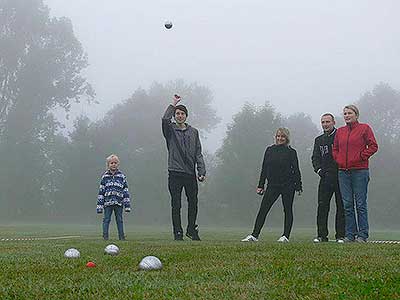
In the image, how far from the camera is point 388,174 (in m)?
39.0

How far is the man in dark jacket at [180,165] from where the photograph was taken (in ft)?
29.0

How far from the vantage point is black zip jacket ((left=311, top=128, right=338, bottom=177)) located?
8.80 meters

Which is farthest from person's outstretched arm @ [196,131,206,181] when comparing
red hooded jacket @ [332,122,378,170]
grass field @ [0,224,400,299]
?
grass field @ [0,224,400,299]

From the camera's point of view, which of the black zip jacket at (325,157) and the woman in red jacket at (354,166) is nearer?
the woman in red jacket at (354,166)

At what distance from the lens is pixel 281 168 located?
8.76m

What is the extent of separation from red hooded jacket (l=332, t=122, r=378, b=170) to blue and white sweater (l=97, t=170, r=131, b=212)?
3.94m

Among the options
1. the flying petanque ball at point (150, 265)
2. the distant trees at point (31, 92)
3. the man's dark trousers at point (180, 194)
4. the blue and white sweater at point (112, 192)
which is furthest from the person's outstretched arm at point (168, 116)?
the distant trees at point (31, 92)

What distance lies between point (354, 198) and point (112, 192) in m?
4.25

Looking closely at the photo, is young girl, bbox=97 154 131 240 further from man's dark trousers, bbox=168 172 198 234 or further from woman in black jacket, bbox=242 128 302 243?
woman in black jacket, bbox=242 128 302 243

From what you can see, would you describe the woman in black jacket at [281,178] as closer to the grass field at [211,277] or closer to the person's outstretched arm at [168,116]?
the person's outstretched arm at [168,116]

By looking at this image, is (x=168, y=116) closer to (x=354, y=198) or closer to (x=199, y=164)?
(x=199, y=164)

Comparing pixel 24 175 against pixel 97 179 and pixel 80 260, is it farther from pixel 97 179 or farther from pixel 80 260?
pixel 80 260

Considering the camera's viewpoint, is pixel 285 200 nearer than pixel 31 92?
Yes

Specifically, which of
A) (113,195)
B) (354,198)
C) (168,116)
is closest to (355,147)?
(354,198)
